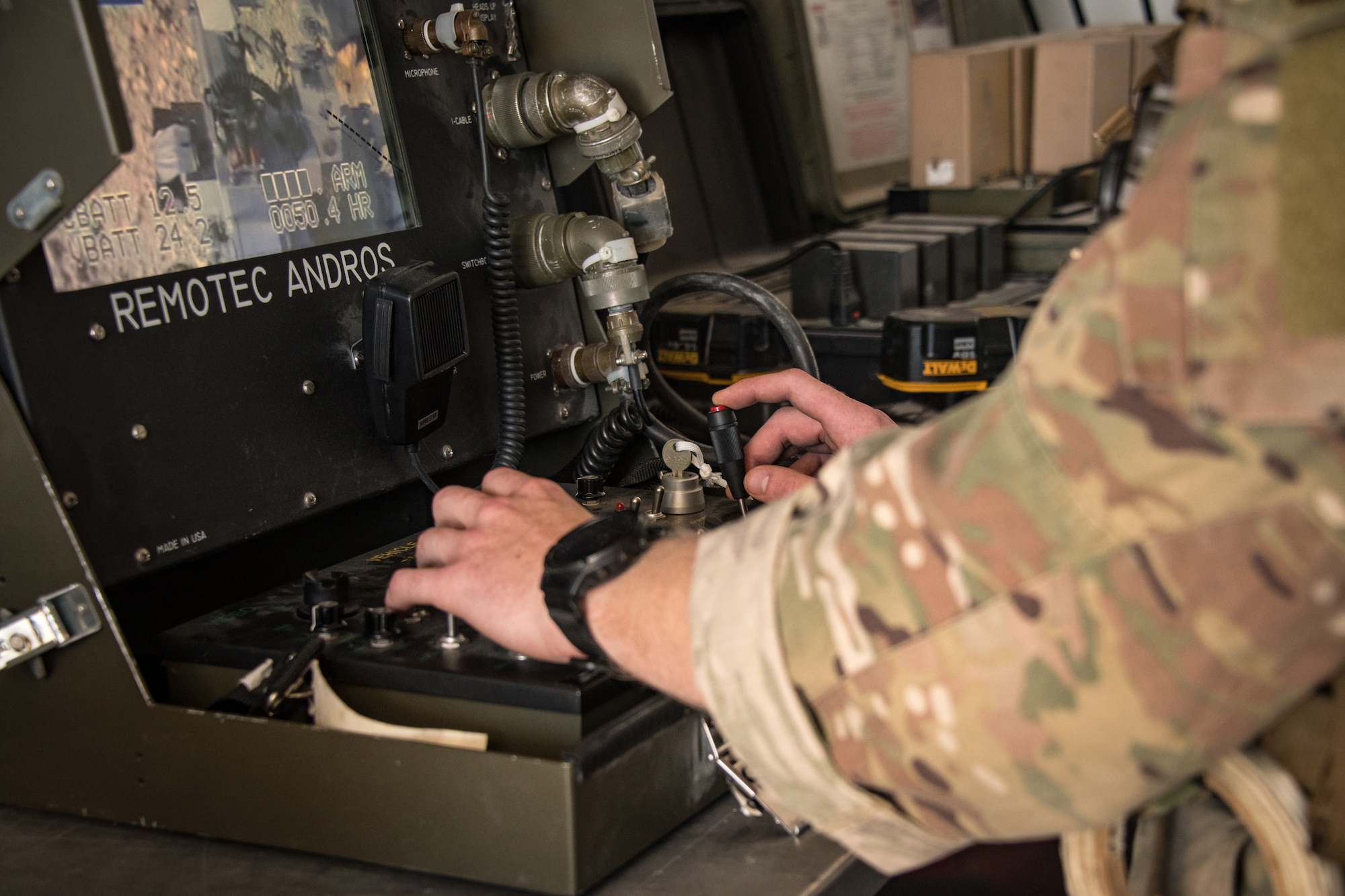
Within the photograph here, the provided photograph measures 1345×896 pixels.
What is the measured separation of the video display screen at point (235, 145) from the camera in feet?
3.21

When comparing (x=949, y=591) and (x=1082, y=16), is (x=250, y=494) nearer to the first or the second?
(x=949, y=591)

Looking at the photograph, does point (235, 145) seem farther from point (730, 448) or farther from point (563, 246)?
point (730, 448)

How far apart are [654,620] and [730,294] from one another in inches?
30.1

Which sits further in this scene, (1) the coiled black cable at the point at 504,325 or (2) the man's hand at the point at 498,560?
(1) the coiled black cable at the point at 504,325

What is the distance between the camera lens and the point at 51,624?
0.92 m

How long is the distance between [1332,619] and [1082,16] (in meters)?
3.57

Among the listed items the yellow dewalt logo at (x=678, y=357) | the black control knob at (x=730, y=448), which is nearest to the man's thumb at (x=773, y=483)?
the black control knob at (x=730, y=448)

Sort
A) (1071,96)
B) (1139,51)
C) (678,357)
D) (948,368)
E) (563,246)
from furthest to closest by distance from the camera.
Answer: (1139,51), (1071,96), (678,357), (948,368), (563,246)

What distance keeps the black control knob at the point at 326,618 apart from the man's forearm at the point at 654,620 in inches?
9.4

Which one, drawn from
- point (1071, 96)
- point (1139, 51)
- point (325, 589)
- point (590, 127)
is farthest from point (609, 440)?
point (1139, 51)

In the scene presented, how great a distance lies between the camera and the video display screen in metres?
0.98

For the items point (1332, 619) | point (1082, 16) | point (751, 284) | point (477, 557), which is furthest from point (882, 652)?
point (1082, 16)

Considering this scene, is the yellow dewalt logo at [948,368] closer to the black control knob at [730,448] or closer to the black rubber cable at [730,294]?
the black rubber cable at [730,294]

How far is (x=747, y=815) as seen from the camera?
917 millimetres
